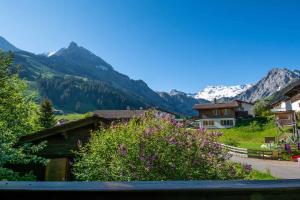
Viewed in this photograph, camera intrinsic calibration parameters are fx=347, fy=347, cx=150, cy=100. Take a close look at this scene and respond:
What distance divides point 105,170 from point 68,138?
8.62 metres

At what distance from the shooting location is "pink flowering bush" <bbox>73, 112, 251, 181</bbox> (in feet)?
30.9

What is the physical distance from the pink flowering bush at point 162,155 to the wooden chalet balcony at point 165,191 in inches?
289

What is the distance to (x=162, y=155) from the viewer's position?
948 centimetres

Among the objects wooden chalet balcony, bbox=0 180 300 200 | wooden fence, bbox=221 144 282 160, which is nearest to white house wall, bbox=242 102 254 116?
wooden fence, bbox=221 144 282 160

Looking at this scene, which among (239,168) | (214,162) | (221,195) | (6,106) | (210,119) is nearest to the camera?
(221,195)

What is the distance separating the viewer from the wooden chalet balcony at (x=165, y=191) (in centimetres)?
196

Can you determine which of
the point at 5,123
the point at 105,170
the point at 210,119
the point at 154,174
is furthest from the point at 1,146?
the point at 210,119

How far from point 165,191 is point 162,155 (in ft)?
24.9

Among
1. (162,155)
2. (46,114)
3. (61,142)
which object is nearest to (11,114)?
(61,142)

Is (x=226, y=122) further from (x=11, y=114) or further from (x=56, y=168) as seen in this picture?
(x=11, y=114)

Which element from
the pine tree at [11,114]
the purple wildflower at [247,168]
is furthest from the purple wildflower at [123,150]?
the purple wildflower at [247,168]

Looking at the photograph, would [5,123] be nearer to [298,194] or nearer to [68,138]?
[68,138]

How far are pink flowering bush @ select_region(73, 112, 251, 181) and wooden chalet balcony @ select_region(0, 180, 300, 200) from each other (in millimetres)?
7332

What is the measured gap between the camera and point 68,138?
1844 cm
